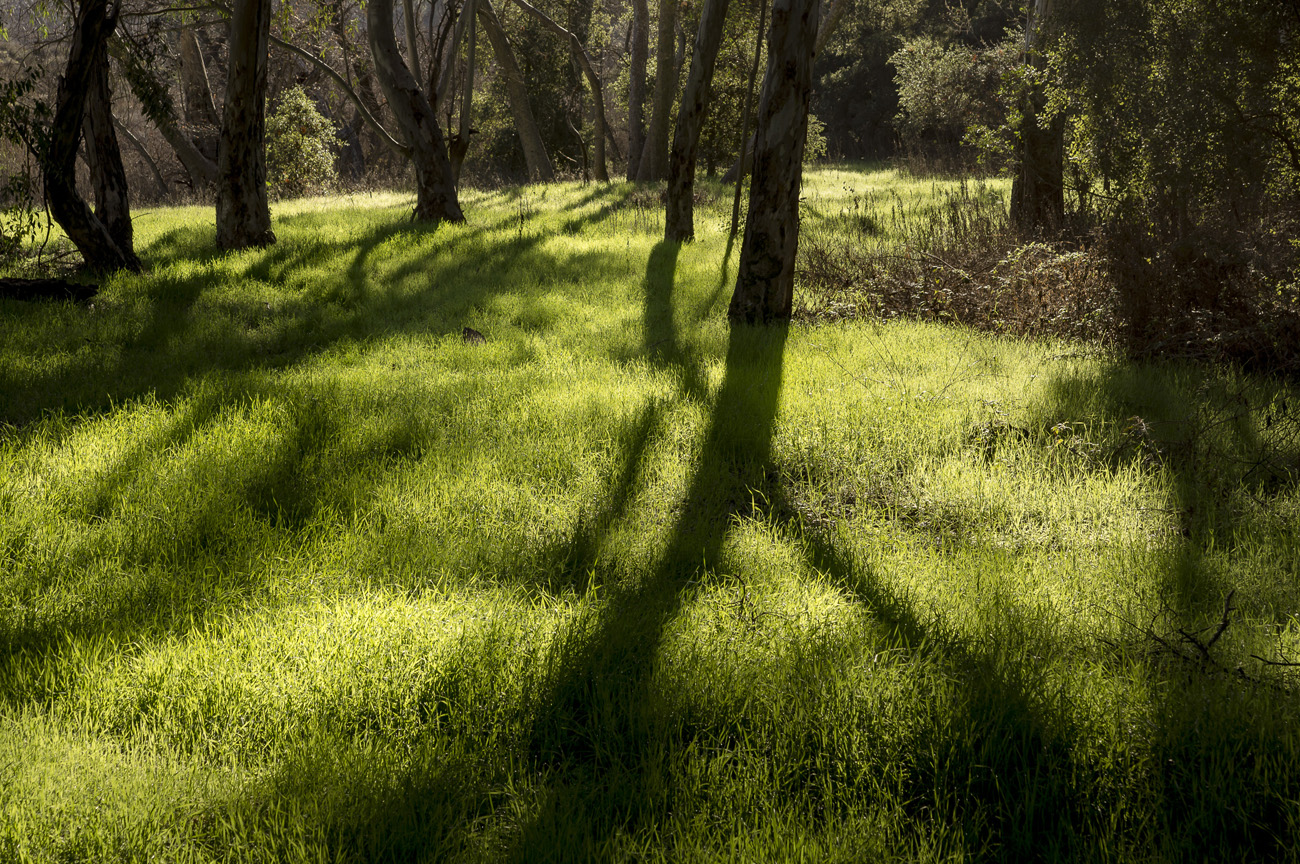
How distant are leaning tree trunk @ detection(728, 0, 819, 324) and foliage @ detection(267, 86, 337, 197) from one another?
1851 centimetres

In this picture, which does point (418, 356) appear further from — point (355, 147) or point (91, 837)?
point (355, 147)

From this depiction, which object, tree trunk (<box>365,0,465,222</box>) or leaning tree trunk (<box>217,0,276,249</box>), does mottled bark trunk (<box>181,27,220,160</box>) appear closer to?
tree trunk (<box>365,0,465,222</box>)

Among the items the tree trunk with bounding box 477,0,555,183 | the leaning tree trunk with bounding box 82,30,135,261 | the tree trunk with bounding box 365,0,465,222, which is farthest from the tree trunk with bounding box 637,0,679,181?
the leaning tree trunk with bounding box 82,30,135,261

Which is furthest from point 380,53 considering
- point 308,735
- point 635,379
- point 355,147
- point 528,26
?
point 355,147

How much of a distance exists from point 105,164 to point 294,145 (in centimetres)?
1455

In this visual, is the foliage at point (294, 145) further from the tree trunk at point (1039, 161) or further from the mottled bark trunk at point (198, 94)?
the tree trunk at point (1039, 161)

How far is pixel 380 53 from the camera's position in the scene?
11836mm

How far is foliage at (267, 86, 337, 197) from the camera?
857 inches

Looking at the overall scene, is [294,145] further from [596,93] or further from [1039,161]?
[1039,161]

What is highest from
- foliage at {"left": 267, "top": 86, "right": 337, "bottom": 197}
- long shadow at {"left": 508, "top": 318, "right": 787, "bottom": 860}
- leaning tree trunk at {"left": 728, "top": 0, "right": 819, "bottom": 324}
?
foliage at {"left": 267, "top": 86, "right": 337, "bottom": 197}

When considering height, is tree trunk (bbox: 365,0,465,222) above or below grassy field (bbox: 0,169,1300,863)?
above

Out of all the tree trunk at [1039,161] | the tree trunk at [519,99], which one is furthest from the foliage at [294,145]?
the tree trunk at [1039,161]

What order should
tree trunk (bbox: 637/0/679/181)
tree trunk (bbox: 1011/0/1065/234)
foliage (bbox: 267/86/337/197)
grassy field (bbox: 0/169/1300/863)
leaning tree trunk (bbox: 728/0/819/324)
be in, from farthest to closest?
1. foliage (bbox: 267/86/337/197)
2. tree trunk (bbox: 637/0/679/181)
3. tree trunk (bbox: 1011/0/1065/234)
4. leaning tree trunk (bbox: 728/0/819/324)
5. grassy field (bbox: 0/169/1300/863)

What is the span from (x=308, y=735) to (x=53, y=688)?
0.99 meters
